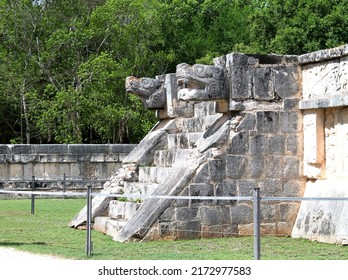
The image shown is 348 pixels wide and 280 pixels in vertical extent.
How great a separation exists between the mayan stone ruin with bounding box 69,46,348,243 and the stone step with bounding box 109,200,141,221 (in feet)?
0.10

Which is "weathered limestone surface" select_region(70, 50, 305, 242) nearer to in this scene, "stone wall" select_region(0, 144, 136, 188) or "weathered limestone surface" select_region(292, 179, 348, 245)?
"weathered limestone surface" select_region(292, 179, 348, 245)

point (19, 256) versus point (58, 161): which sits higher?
point (58, 161)

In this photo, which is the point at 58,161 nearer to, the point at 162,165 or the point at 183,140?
the point at 162,165

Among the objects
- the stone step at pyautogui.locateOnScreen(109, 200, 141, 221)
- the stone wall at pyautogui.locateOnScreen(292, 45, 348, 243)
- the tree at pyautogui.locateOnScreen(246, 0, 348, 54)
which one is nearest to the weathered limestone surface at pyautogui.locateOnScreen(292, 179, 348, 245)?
the stone wall at pyautogui.locateOnScreen(292, 45, 348, 243)

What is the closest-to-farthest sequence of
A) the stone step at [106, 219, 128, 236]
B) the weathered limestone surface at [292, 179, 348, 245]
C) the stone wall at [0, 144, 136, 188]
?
1. the weathered limestone surface at [292, 179, 348, 245]
2. the stone step at [106, 219, 128, 236]
3. the stone wall at [0, 144, 136, 188]

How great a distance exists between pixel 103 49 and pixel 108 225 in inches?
887

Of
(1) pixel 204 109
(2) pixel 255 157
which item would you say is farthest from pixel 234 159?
(1) pixel 204 109

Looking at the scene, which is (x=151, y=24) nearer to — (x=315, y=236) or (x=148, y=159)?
(x=148, y=159)

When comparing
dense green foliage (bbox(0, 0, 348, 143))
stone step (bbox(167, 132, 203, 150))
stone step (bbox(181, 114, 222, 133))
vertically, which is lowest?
stone step (bbox(167, 132, 203, 150))

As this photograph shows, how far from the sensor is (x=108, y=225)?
1257cm

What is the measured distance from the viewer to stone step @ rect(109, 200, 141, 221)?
12075mm

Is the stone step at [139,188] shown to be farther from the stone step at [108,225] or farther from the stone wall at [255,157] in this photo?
the stone wall at [255,157]

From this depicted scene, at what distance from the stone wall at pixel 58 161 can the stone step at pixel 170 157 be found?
9103mm

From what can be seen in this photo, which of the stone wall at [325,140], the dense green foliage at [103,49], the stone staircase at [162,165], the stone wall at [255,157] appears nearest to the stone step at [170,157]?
the stone staircase at [162,165]
